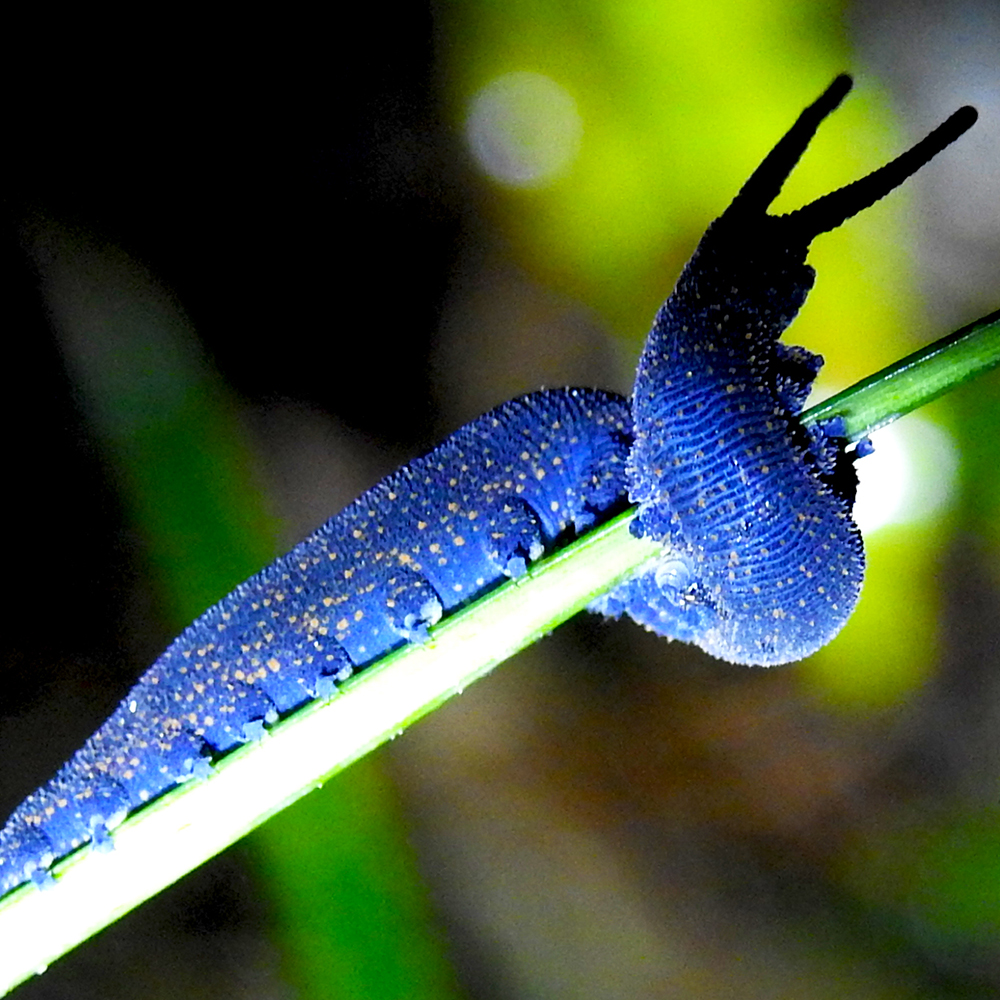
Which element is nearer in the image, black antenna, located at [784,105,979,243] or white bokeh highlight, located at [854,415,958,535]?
black antenna, located at [784,105,979,243]

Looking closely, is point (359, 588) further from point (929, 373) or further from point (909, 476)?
point (909, 476)

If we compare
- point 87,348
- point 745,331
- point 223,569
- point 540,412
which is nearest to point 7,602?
point 223,569

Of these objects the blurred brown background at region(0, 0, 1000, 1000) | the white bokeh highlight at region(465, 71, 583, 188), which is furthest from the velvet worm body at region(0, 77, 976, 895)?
the white bokeh highlight at region(465, 71, 583, 188)

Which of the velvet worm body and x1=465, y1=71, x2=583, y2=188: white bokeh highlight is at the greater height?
x1=465, y1=71, x2=583, y2=188: white bokeh highlight

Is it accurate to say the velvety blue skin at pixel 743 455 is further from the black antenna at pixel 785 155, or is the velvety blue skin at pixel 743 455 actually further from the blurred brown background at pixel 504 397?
the blurred brown background at pixel 504 397

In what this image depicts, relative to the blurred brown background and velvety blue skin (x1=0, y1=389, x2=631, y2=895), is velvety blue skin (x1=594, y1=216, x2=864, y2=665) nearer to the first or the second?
velvety blue skin (x1=0, y1=389, x2=631, y2=895)

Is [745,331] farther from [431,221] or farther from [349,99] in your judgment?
[349,99]

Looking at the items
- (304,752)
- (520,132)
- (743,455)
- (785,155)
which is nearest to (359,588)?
(304,752)
